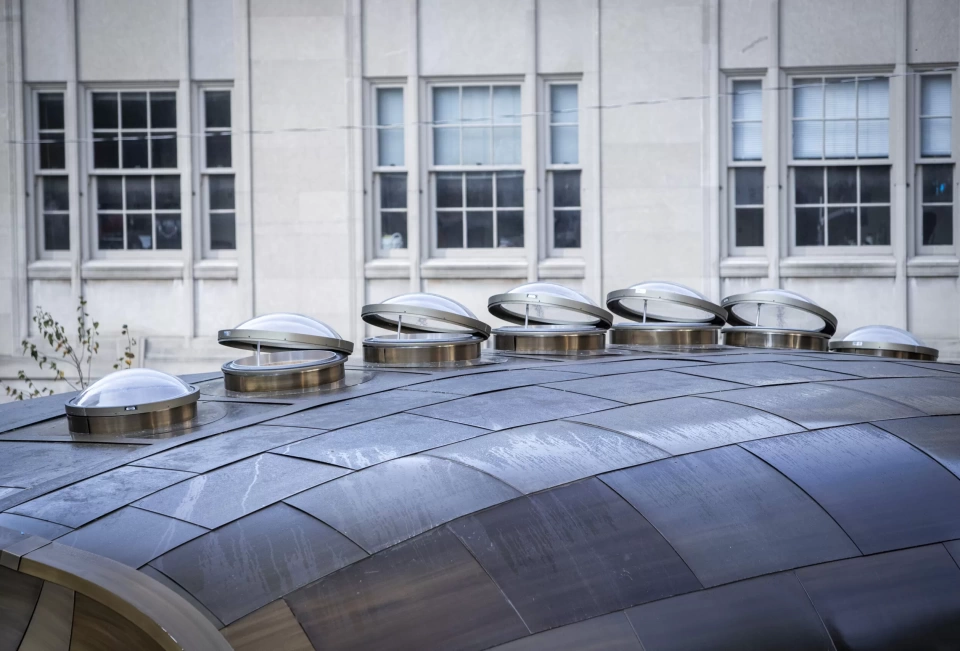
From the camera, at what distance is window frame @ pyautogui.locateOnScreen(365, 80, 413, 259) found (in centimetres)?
1559

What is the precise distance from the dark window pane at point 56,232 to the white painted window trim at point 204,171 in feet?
7.56

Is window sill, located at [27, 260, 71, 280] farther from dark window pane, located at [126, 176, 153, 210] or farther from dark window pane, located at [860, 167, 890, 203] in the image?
dark window pane, located at [860, 167, 890, 203]

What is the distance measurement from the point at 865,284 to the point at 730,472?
11879 mm

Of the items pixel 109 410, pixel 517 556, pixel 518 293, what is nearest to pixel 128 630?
pixel 517 556

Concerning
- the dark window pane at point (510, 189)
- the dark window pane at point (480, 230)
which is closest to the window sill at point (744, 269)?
the dark window pane at point (510, 189)

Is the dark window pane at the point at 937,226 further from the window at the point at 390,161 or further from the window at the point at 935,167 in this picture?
the window at the point at 390,161

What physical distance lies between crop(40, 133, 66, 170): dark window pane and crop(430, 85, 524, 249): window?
6220mm

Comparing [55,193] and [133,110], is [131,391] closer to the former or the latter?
[133,110]

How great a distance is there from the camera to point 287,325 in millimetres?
6449

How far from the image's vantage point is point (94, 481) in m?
3.96

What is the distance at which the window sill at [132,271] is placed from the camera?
15.8m

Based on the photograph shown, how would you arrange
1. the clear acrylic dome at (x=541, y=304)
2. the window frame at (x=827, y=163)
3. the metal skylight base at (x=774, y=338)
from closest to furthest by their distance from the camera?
the clear acrylic dome at (x=541, y=304) → the metal skylight base at (x=774, y=338) → the window frame at (x=827, y=163)

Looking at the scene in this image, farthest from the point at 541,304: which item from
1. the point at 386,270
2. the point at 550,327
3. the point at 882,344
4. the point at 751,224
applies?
the point at 751,224

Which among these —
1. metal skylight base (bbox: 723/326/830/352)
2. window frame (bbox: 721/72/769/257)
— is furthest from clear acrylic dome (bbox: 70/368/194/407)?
window frame (bbox: 721/72/769/257)
